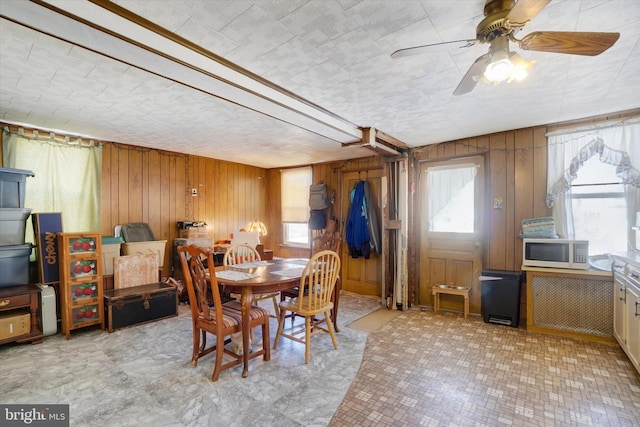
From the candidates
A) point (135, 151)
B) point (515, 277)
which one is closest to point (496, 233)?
point (515, 277)

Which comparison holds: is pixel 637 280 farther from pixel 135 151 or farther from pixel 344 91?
pixel 135 151

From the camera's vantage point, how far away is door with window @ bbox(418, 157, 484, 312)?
3912mm

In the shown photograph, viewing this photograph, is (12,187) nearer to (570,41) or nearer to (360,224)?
(360,224)

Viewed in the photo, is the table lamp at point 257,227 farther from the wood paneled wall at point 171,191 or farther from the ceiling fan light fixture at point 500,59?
the ceiling fan light fixture at point 500,59

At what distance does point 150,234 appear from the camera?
4.28 meters

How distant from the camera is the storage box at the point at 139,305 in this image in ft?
11.0

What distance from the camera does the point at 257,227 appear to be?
5.82 meters

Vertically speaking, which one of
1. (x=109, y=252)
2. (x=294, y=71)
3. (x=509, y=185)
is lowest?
(x=109, y=252)

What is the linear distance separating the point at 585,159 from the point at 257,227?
484 centimetres

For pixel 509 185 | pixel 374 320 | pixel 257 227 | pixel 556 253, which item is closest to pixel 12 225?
pixel 257 227

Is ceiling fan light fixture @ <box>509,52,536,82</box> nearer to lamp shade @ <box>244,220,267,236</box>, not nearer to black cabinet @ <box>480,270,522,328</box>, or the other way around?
black cabinet @ <box>480,270,522,328</box>

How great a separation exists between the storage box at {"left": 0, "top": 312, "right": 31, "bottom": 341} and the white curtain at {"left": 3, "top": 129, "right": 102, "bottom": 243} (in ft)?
3.09

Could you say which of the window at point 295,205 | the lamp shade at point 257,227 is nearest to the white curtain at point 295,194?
the window at point 295,205

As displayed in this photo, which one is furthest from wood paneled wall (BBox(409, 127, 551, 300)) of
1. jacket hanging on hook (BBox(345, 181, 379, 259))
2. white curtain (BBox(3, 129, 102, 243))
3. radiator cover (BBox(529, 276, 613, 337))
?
white curtain (BBox(3, 129, 102, 243))
